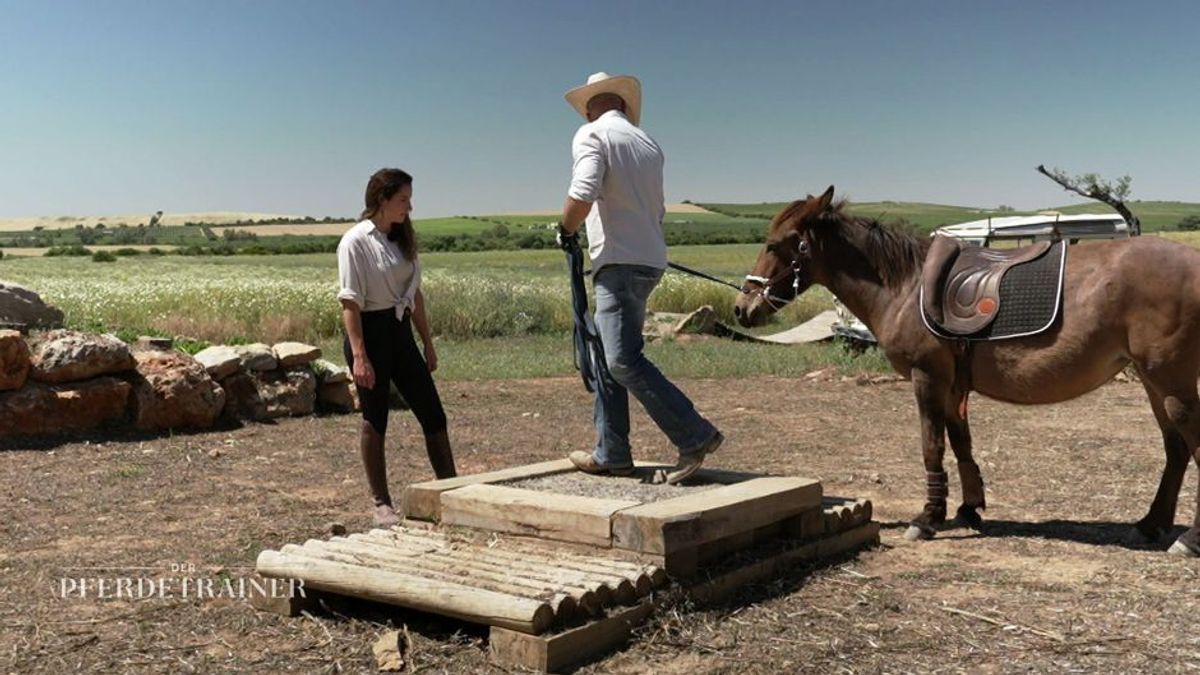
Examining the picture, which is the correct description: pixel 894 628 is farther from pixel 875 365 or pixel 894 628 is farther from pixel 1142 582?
pixel 875 365

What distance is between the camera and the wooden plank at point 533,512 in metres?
5.23

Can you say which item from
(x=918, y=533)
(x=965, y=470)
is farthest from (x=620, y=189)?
(x=965, y=470)

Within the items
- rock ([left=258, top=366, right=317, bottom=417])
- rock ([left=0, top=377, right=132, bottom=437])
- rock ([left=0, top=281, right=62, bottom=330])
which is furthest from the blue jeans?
rock ([left=0, top=281, right=62, bottom=330])

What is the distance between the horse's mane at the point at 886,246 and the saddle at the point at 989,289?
0.41 ft

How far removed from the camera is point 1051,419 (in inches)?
466

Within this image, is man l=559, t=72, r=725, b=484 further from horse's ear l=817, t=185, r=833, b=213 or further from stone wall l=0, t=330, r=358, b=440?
stone wall l=0, t=330, r=358, b=440

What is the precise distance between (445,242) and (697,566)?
75.8 metres

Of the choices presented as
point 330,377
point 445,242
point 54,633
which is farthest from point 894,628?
point 445,242

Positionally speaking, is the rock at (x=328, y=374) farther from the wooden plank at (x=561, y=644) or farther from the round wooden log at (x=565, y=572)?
the wooden plank at (x=561, y=644)

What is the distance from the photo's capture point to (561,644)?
4320 millimetres

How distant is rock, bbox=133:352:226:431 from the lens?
10.9m

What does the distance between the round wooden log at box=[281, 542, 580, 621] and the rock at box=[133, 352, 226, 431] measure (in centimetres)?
618

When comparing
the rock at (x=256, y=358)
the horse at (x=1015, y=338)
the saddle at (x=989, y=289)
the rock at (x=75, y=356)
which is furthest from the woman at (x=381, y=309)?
the rock at (x=256, y=358)

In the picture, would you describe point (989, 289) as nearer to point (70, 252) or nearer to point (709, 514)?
point (709, 514)
